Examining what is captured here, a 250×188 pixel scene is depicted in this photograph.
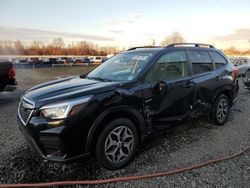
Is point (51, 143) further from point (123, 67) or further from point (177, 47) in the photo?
point (177, 47)

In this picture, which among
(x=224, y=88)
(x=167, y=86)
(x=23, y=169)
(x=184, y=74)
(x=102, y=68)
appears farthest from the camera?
(x=224, y=88)

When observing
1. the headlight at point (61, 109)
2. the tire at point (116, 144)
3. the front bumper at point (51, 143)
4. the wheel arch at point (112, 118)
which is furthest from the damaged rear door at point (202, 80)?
the front bumper at point (51, 143)

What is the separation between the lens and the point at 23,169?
3168mm

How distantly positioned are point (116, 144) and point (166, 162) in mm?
856

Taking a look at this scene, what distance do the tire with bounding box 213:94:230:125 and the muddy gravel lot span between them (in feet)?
0.58

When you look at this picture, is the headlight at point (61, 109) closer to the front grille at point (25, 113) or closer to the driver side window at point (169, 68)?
the front grille at point (25, 113)

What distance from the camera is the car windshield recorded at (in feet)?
11.5

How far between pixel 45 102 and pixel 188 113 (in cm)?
251

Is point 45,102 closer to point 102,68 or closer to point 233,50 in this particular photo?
point 102,68

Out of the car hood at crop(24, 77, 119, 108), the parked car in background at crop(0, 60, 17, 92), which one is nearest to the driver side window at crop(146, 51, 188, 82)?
the car hood at crop(24, 77, 119, 108)

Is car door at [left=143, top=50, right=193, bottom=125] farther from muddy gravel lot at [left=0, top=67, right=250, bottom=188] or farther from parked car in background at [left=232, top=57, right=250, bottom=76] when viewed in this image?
parked car in background at [left=232, top=57, right=250, bottom=76]

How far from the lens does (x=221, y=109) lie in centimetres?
487

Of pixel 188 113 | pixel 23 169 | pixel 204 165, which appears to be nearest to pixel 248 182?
pixel 204 165

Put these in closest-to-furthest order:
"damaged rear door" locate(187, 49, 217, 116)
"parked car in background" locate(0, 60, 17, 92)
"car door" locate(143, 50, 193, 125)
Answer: "car door" locate(143, 50, 193, 125)
"damaged rear door" locate(187, 49, 217, 116)
"parked car in background" locate(0, 60, 17, 92)
